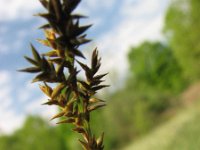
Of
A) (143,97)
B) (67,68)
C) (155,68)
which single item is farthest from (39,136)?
(67,68)

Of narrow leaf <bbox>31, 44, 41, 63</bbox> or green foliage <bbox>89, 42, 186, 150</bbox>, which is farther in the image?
green foliage <bbox>89, 42, 186, 150</bbox>

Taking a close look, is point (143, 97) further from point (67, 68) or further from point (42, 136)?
point (67, 68)

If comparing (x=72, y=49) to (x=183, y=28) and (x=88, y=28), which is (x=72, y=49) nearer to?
(x=88, y=28)

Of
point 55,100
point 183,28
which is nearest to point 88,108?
point 55,100

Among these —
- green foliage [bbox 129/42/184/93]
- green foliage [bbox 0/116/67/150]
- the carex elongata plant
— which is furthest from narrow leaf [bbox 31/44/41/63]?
green foliage [bbox 129/42/184/93]

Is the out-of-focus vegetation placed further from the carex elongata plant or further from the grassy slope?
the carex elongata plant

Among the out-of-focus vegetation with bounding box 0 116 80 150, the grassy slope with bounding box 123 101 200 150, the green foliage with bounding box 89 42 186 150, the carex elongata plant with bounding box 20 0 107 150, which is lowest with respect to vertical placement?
the carex elongata plant with bounding box 20 0 107 150

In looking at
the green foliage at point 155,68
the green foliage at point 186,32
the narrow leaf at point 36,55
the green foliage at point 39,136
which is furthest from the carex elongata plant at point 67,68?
the green foliage at point 155,68
